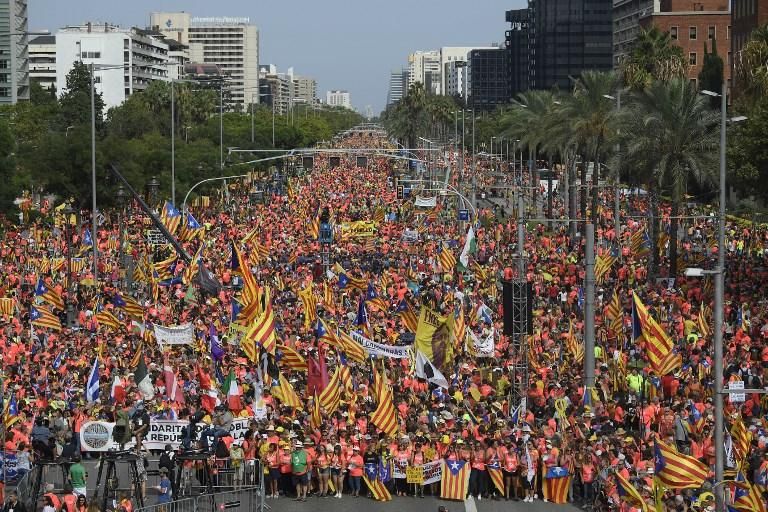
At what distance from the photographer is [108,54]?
180375mm

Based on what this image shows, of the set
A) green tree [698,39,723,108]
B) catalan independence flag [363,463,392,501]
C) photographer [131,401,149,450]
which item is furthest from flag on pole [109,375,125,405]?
green tree [698,39,723,108]

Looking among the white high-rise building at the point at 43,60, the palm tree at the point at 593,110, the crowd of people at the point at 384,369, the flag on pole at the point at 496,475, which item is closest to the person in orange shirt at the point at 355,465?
the crowd of people at the point at 384,369

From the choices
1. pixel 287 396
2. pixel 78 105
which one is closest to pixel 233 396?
pixel 287 396

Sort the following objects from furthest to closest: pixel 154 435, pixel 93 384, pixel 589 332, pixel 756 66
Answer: pixel 756 66 → pixel 589 332 → pixel 93 384 → pixel 154 435

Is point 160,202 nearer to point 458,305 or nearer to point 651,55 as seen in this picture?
point 651,55

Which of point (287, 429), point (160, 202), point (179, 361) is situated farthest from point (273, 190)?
point (287, 429)

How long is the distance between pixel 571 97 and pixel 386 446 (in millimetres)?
38161

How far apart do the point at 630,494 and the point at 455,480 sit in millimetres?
3942

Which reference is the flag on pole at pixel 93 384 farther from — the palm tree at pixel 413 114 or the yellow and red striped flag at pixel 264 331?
the palm tree at pixel 413 114

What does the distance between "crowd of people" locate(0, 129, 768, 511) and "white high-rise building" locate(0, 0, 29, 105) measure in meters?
→ 87.6

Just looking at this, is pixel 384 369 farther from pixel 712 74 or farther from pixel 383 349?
pixel 712 74

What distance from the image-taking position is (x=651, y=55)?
195 feet

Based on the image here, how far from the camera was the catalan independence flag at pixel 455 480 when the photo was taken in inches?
838

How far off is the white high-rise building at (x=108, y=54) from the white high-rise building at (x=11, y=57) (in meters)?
34.2
